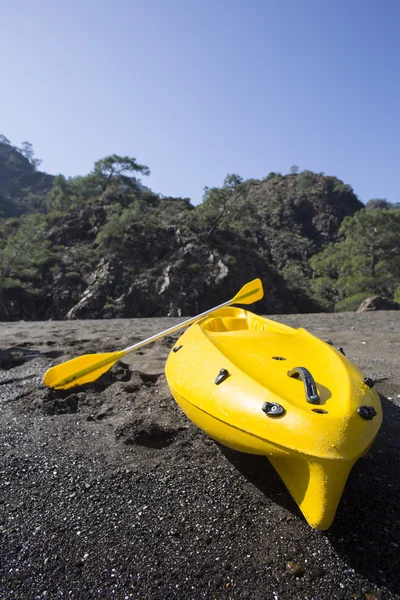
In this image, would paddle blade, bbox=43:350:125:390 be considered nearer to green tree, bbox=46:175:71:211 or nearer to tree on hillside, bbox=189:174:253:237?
tree on hillside, bbox=189:174:253:237

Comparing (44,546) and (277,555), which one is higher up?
(277,555)

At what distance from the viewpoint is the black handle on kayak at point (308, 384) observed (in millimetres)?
1693

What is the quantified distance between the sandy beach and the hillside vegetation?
1421 centimetres

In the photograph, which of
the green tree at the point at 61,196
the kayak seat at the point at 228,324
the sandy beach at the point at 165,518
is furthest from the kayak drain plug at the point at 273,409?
the green tree at the point at 61,196

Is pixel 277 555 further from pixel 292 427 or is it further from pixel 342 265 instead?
pixel 342 265

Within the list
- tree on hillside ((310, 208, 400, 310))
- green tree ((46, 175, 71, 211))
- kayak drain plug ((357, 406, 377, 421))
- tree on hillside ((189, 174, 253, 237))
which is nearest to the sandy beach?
kayak drain plug ((357, 406, 377, 421))

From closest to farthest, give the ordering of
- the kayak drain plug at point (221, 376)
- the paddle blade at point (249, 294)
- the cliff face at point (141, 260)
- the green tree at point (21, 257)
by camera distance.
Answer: the kayak drain plug at point (221, 376) → the paddle blade at point (249, 294) → the green tree at point (21, 257) → the cliff face at point (141, 260)

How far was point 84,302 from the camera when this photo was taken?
24297 mm

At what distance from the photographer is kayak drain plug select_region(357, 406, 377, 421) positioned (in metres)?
1.61

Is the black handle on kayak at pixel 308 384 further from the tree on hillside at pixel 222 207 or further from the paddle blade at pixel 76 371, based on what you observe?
the tree on hillside at pixel 222 207

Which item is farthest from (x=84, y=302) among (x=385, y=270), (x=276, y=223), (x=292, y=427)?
(x=276, y=223)

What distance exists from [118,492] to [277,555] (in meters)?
0.96

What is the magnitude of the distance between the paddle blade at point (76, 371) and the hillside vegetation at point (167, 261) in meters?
14.0

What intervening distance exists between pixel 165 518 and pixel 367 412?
1.19 meters
